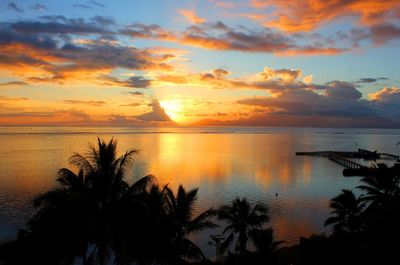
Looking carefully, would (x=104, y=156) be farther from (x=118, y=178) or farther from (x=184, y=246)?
(x=184, y=246)

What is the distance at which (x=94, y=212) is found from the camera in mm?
20094

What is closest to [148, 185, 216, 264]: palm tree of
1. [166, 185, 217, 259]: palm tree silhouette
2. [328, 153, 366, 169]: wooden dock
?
[166, 185, 217, 259]: palm tree silhouette

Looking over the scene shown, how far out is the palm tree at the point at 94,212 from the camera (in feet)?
63.2

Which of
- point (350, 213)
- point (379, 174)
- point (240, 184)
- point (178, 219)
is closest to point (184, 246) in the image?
point (178, 219)

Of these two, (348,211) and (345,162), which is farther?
(345,162)

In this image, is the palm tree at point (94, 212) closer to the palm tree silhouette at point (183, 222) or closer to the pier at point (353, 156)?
the palm tree silhouette at point (183, 222)

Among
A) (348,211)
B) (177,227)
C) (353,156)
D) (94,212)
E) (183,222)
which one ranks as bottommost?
(353,156)

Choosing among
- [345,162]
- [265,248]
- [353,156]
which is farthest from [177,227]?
[353,156]

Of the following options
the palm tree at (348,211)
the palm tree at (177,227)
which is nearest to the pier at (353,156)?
the palm tree at (348,211)

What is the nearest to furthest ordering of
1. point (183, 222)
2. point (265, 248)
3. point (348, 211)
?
point (183, 222), point (265, 248), point (348, 211)

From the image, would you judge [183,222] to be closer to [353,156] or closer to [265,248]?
[265,248]

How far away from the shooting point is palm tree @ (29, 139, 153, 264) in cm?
1925

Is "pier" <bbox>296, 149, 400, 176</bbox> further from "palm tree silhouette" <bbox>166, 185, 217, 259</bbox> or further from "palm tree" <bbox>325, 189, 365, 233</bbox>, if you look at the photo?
"palm tree silhouette" <bbox>166, 185, 217, 259</bbox>

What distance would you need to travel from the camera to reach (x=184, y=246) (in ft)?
84.2
